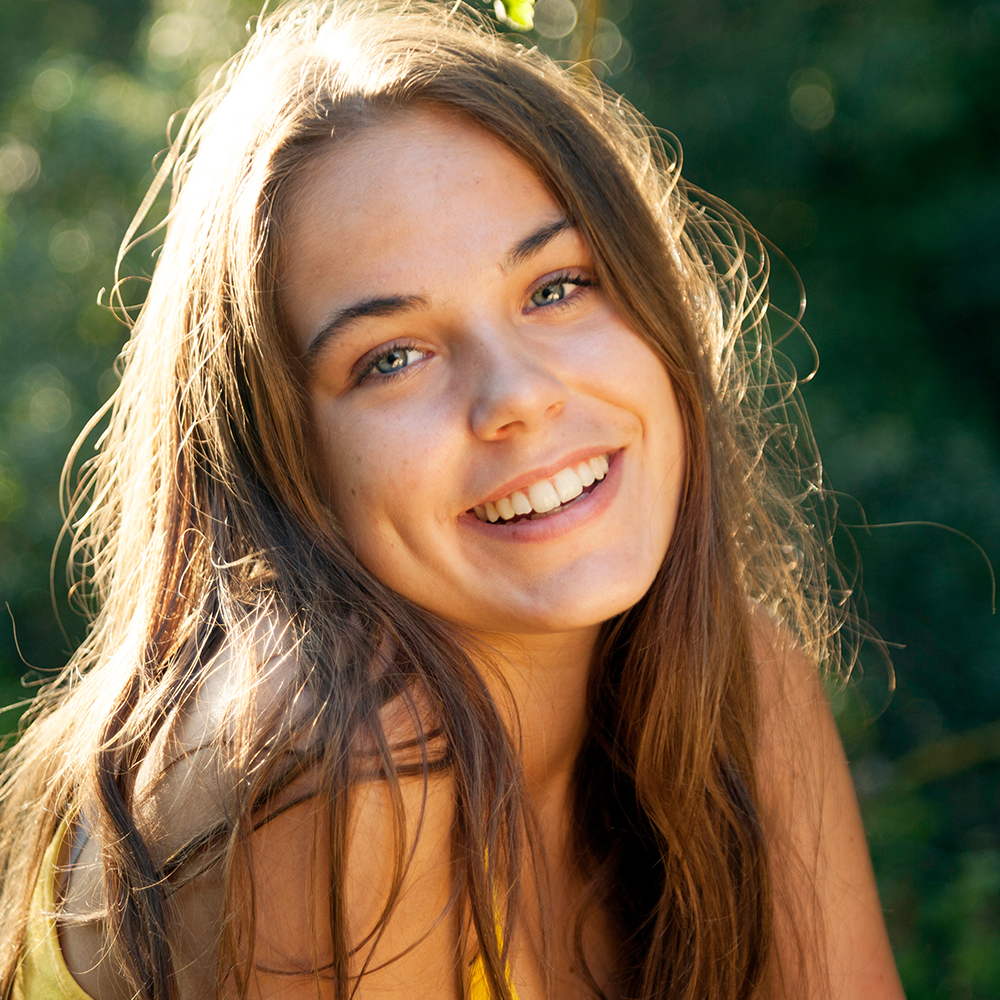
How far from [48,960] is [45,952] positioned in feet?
0.05

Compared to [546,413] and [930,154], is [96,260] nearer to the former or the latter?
[546,413]

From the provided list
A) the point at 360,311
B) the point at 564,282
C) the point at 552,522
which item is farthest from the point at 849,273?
the point at 360,311

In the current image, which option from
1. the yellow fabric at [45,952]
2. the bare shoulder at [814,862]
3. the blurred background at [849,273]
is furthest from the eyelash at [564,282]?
the blurred background at [849,273]

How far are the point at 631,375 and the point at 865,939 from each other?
3.58ft

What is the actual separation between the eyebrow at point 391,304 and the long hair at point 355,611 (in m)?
0.05

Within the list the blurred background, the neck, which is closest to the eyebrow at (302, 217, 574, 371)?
the neck

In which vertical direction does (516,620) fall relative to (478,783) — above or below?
above

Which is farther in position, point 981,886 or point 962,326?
point 962,326

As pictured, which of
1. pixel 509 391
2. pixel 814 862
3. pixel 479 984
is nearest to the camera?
pixel 509 391

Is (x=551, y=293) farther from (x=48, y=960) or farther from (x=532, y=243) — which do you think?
(x=48, y=960)

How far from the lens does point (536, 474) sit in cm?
146

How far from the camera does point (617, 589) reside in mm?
1505

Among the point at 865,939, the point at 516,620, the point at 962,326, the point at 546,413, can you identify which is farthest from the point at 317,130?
the point at 962,326

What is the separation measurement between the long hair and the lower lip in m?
0.17
